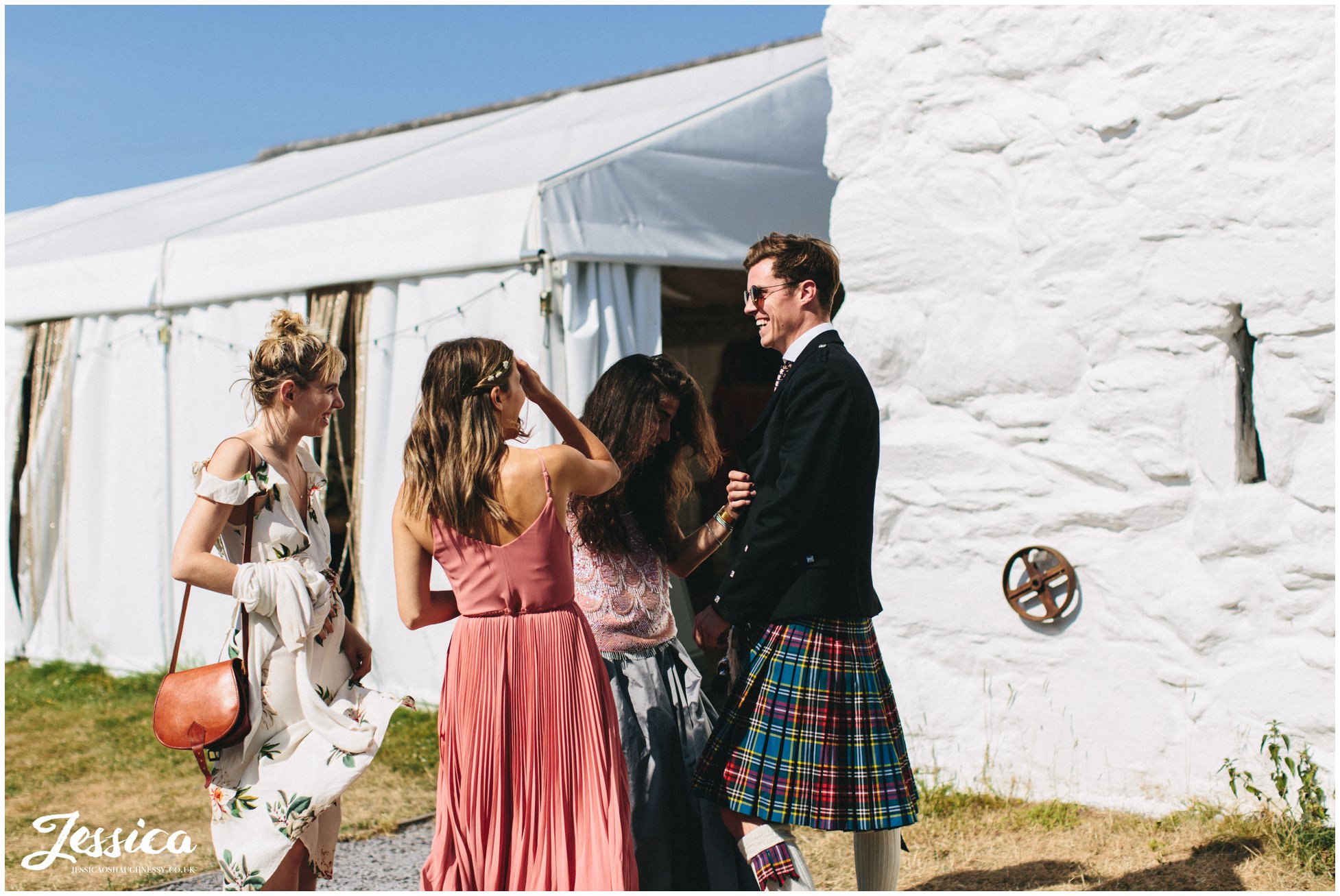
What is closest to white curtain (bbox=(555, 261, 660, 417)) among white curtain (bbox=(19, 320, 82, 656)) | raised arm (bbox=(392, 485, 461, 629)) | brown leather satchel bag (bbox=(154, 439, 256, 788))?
raised arm (bbox=(392, 485, 461, 629))

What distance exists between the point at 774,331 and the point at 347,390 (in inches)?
147

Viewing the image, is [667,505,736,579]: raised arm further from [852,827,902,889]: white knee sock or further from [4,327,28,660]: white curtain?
[4,327,28,660]: white curtain

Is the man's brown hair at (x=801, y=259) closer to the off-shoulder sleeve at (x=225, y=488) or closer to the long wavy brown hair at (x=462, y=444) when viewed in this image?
the long wavy brown hair at (x=462, y=444)

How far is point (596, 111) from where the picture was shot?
691 cm

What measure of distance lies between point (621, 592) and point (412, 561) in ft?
1.76

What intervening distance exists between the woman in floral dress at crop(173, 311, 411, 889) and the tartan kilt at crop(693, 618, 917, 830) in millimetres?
774

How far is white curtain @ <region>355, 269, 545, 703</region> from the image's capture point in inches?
207

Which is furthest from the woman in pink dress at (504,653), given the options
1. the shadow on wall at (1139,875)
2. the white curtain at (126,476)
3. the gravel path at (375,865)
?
the white curtain at (126,476)

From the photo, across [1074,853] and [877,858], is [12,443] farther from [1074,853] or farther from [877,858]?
[1074,853]

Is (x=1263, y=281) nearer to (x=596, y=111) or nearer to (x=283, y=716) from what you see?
(x=283, y=716)

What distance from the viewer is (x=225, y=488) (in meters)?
2.54

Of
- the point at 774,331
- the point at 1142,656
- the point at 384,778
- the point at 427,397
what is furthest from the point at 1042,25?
the point at 384,778

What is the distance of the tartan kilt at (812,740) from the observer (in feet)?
8.40

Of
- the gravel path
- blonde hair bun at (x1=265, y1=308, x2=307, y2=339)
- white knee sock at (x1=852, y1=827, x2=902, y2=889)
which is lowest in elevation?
the gravel path
